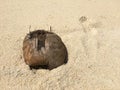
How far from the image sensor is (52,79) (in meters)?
3.35

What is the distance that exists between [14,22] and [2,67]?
121cm

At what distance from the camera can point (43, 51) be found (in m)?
3.44

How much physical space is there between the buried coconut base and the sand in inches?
3.6

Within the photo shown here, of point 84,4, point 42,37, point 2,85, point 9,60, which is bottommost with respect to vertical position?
point 2,85

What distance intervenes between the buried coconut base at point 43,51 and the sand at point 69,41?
9cm

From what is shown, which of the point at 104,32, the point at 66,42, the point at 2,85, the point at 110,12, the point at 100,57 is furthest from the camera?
the point at 110,12

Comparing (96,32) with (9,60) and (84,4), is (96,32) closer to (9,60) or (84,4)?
(84,4)

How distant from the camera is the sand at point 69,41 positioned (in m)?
3.40

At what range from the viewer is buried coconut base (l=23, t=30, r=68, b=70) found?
342cm

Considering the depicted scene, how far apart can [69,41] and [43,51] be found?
76 centimetres

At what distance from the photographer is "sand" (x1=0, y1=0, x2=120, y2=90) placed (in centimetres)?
340

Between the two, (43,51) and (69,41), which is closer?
(43,51)

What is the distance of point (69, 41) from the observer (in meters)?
4.09

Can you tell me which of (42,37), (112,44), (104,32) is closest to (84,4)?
(104,32)
